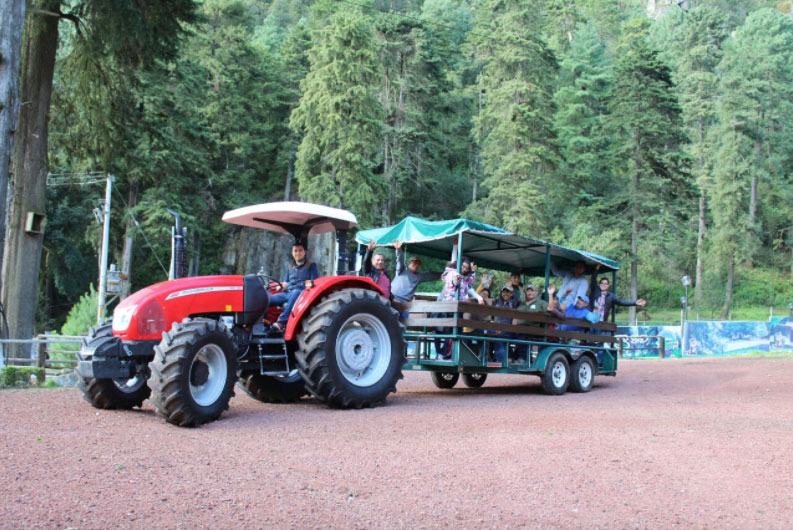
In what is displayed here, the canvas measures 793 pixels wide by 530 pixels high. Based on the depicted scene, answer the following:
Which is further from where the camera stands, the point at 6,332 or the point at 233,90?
the point at 233,90

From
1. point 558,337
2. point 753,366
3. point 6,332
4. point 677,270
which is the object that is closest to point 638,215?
point 677,270

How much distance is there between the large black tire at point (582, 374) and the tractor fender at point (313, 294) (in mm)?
5123

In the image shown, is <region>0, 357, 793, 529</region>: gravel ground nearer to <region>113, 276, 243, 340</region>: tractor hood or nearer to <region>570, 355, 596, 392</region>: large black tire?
<region>113, 276, 243, 340</region>: tractor hood

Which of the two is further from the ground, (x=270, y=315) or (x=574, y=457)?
(x=270, y=315)

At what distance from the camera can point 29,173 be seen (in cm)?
1480

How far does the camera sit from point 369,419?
8188 millimetres

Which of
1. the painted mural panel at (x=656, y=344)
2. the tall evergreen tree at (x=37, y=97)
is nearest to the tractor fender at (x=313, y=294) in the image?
the tall evergreen tree at (x=37, y=97)

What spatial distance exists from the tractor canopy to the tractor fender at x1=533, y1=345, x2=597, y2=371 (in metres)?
4.35

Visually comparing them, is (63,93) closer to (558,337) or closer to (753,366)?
(558,337)

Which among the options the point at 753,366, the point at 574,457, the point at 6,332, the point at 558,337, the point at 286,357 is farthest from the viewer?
the point at 753,366

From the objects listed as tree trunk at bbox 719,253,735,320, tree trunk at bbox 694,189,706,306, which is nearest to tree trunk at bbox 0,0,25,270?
Answer: tree trunk at bbox 719,253,735,320

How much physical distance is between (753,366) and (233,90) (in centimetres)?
3791

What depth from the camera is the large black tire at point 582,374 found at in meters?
12.9

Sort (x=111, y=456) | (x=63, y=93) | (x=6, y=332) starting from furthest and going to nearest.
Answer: (x=63, y=93) → (x=6, y=332) → (x=111, y=456)
